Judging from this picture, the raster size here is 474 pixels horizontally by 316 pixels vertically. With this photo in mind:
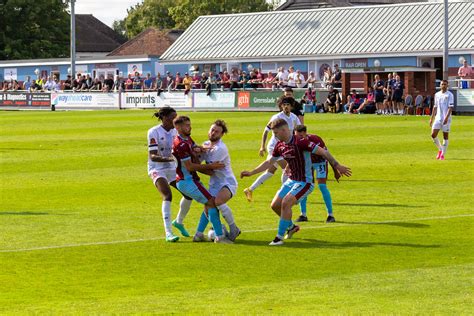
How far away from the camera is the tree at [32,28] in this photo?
108062 millimetres

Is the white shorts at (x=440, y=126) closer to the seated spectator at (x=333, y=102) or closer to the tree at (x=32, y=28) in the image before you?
the seated spectator at (x=333, y=102)

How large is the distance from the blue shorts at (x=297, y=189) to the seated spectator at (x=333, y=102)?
121ft

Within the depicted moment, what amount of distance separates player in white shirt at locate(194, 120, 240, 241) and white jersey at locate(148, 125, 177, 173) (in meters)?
0.87

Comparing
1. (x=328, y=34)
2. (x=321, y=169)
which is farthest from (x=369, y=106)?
(x=321, y=169)

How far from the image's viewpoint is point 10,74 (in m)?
86.8

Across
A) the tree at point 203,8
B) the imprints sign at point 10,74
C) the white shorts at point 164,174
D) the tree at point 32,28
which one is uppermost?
the tree at point 203,8

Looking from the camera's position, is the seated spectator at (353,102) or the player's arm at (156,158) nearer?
the player's arm at (156,158)

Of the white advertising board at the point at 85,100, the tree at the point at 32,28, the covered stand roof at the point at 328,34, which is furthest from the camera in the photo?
the tree at the point at 32,28

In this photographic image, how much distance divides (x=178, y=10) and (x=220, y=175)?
124 m

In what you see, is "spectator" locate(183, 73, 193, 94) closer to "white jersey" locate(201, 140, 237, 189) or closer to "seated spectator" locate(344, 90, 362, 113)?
"seated spectator" locate(344, 90, 362, 113)

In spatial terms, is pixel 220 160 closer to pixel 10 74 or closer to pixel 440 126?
pixel 440 126

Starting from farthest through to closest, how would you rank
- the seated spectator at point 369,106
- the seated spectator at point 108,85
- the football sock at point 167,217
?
the seated spectator at point 108,85 < the seated spectator at point 369,106 < the football sock at point 167,217

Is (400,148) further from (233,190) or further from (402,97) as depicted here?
(402,97)

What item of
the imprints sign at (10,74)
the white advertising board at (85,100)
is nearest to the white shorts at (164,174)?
the white advertising board at (85,100)
